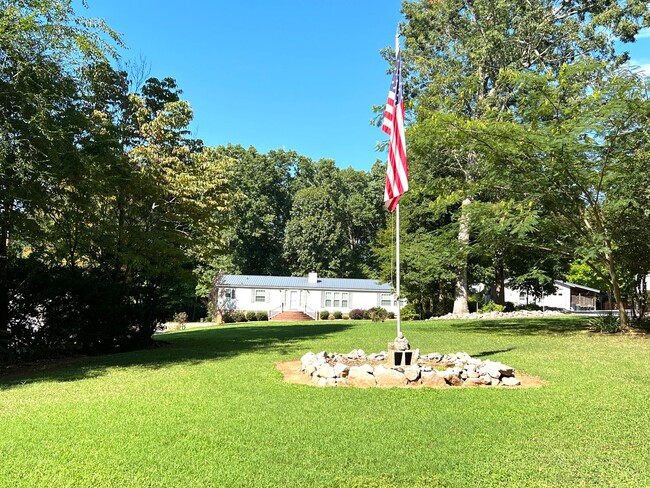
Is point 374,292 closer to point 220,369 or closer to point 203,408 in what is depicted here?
point 220,369

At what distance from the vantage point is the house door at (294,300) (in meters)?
40.1

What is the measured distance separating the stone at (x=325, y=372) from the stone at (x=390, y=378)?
2.25 ft

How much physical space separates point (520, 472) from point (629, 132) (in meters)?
12.0

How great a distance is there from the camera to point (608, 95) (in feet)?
42.0

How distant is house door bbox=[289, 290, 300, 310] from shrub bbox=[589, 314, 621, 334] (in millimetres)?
25698

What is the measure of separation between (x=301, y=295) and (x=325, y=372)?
108 feet

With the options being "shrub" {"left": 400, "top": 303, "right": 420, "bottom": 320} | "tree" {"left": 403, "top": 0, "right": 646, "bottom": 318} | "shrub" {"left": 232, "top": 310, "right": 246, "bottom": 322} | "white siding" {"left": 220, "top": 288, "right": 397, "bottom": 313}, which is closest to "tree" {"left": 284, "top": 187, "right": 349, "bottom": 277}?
"white siding" {"left": 220, "top": 288, "right": 397, "bottom": 313}

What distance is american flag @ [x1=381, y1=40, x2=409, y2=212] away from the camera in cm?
805

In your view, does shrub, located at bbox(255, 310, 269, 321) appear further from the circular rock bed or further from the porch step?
the circular rock bed

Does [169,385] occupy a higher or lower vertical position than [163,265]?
lower

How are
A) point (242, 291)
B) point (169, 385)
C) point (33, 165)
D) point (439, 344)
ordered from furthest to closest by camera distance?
point (242, 291), point (439, 344), point (33, 165), point (169, 385)

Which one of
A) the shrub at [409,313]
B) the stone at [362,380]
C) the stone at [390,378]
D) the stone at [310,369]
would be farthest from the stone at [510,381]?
the shrub at [409,313]

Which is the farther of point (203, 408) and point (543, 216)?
point (543, 216)

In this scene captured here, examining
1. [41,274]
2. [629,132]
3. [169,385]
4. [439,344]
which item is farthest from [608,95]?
[41,274]
